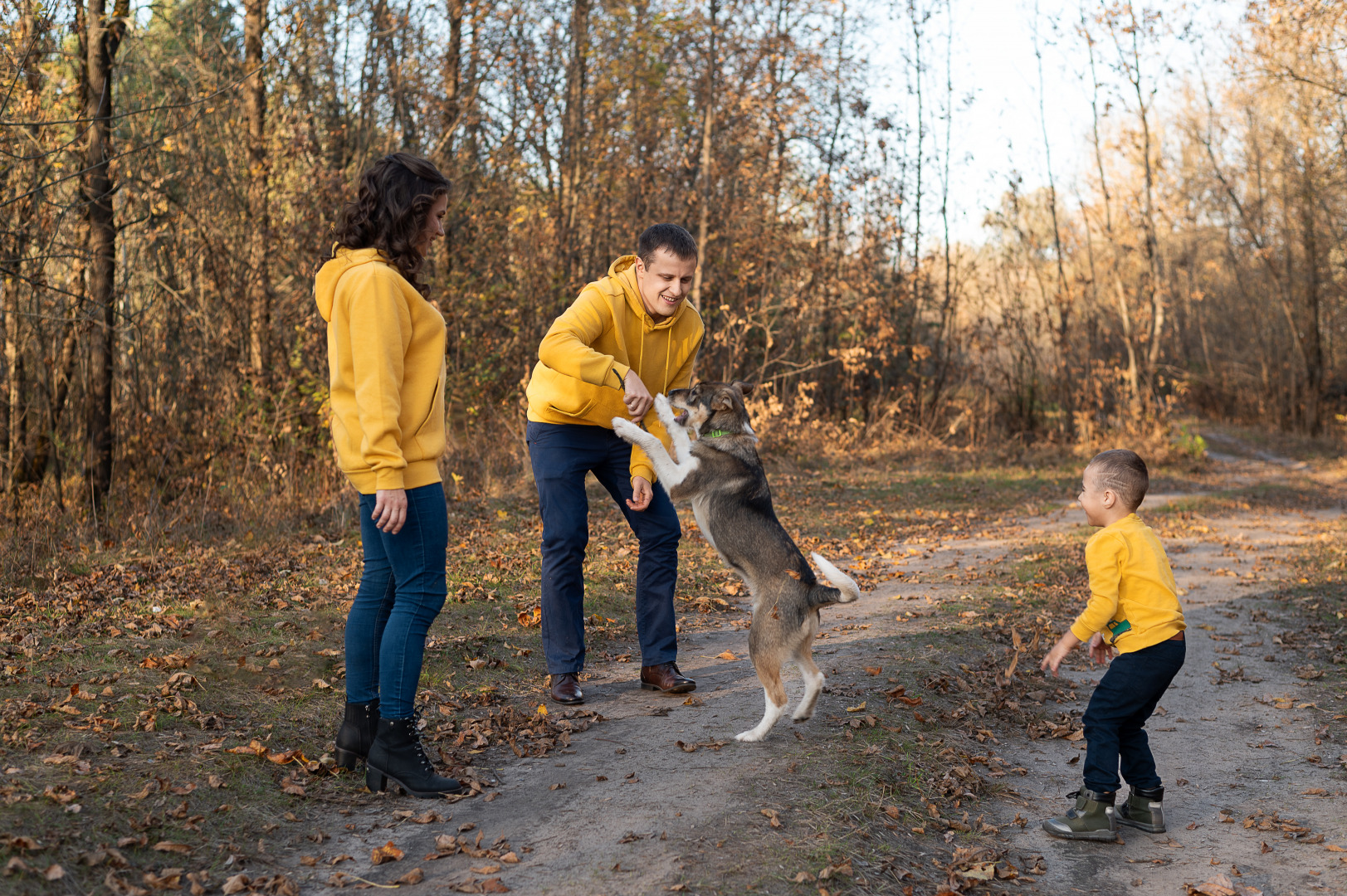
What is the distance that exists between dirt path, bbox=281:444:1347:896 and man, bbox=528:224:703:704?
0.39 m

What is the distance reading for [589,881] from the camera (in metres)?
3.39

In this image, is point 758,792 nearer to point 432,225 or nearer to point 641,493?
point 641,493

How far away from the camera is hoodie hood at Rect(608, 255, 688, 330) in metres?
5.23

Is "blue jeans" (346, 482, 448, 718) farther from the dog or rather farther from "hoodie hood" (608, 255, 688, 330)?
"hoodie hood" (608, 255, 688, 330)

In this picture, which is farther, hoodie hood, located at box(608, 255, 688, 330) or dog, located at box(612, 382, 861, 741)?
hoodie hood, located at box(608, 255, 688, 330)

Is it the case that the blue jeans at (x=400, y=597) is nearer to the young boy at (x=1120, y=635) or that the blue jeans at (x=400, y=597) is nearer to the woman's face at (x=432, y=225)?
the woman's face at (x=432, y=225)

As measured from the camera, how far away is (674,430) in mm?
5426

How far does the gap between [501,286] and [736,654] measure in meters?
8.99

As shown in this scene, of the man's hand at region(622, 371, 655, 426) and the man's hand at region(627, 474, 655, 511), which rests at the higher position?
the man's hand at region(622, 371, 655, 426)

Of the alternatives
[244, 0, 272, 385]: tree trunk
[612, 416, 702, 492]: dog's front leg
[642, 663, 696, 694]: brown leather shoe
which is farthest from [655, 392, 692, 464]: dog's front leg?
[244, 0, 272, 385]: tree trunk

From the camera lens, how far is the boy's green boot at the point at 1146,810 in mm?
4129

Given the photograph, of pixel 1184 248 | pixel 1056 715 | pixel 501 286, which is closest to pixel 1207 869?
pixel 1056 715

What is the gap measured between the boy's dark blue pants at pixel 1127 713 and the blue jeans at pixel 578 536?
227cm

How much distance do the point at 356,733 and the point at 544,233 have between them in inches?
467
